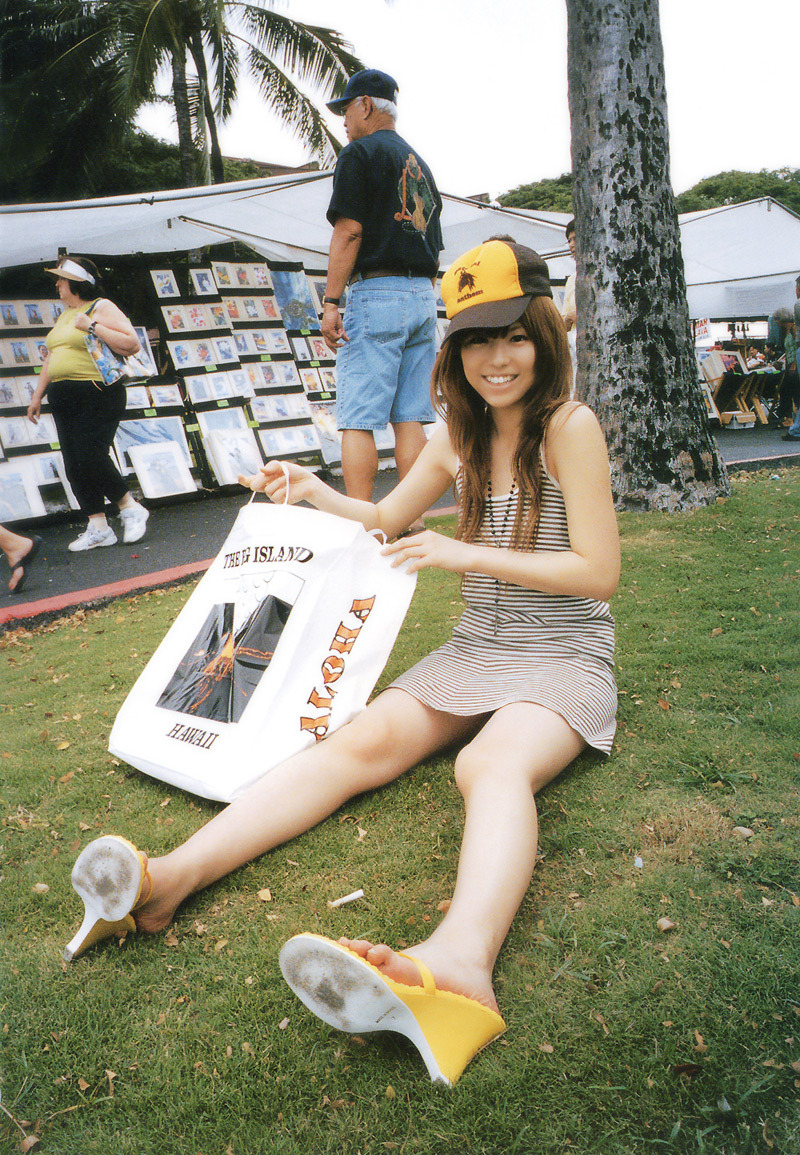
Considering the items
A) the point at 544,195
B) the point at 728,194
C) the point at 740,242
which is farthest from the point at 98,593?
the point at 544,195

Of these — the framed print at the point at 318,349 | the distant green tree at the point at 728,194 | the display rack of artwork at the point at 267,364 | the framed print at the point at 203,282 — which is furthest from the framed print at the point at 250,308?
the distant green tree at the point at 728,194

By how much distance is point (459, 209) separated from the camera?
8.62 m

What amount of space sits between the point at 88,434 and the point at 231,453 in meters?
2.18

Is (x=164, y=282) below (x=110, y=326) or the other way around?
the other way around

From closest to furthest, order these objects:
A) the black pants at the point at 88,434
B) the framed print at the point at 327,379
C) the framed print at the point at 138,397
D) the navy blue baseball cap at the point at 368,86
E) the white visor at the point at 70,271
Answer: the navy blue baseball cap at the point at 368,86 < the white visor at the point at 70,271 < the black pants at the point at 88,434 < the framed print at the point at 138,397 < the framed print at the point at 327,379

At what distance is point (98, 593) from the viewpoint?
4.17 m

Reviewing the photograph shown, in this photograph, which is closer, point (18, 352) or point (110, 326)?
point (110, 326)

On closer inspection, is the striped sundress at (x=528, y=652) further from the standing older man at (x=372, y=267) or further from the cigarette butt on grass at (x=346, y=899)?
the standing older man at (x=372, y=267)

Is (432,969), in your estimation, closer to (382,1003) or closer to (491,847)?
(382,1003)

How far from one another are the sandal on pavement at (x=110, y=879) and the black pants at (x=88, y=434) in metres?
4.49

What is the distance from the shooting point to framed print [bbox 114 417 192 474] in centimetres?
709

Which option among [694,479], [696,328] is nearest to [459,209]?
[694,479]

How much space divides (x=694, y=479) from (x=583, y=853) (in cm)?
339

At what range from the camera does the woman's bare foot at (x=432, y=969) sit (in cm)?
108
